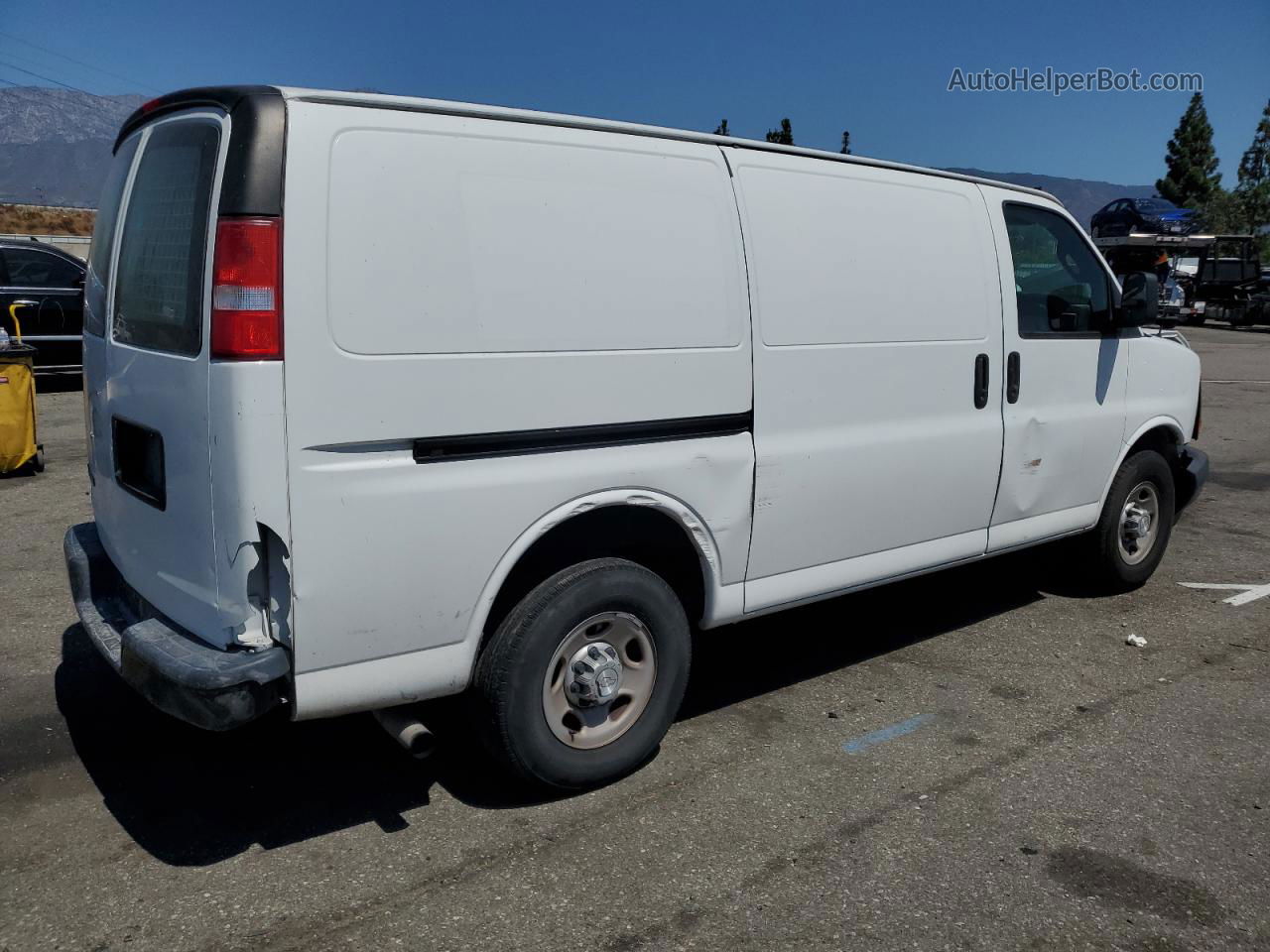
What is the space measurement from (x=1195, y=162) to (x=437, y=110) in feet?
273

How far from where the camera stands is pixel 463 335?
3.27 meters

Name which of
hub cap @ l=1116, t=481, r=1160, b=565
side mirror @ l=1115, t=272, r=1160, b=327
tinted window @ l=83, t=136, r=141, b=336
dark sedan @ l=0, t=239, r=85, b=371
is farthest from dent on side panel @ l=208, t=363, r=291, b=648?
dark sedan @ l=0, t=239, r=85, b=371

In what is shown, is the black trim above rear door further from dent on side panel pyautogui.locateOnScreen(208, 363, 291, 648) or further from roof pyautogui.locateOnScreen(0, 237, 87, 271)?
roof pyautogui.locateOnScreen(0, 237, 87, 271)

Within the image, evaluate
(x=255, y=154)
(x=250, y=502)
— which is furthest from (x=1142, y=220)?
(x=250, y=502)

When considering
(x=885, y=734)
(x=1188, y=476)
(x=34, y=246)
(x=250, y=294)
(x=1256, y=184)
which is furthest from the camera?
(x=1256, y=184)

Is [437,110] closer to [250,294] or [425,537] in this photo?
[250,294]

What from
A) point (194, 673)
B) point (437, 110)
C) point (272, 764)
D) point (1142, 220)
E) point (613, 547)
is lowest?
point (272, 764)

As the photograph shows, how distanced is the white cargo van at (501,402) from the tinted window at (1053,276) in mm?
308

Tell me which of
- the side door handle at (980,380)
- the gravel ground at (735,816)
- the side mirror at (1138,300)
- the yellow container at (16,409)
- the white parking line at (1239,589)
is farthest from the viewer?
the yellow container at (16,409)

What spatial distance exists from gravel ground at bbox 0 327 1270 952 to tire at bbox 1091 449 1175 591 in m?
0.60

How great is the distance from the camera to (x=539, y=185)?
346 cm

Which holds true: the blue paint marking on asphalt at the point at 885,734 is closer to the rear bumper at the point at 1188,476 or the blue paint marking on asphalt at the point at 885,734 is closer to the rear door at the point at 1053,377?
the rear door at the point at 1053,377

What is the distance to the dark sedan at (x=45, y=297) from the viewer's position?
1330 centimetres

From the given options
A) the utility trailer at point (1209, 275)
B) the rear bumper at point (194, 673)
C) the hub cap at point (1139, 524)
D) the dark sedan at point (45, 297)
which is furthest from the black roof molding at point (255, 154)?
the utility trailer at point (1209, 275)
